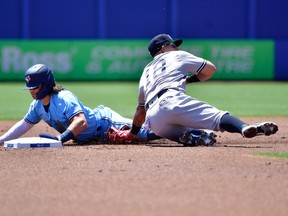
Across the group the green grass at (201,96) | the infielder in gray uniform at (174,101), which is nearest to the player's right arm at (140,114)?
the infielder in gray uniform at (174,101)

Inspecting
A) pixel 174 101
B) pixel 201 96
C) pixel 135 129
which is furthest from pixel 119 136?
pixel 201 96

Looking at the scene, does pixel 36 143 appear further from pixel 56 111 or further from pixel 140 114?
pixel 140 114

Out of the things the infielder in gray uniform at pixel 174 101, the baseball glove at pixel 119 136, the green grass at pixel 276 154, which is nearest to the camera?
the green grass at pixel 276 154

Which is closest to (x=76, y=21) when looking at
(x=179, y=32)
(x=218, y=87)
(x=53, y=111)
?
(x=179, y=32)

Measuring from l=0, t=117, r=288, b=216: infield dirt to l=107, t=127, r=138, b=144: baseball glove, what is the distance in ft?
1.07

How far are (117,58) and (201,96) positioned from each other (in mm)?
7062

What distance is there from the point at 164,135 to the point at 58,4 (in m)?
27.0

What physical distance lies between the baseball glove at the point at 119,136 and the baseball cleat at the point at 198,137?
88cm

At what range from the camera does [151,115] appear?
9.38 m

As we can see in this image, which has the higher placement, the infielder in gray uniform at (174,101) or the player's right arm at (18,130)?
the infielder in gray uniform at (174,101)

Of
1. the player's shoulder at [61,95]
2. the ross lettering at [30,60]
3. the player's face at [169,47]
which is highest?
the player's face at [169,47]

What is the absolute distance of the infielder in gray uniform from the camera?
9.16 m

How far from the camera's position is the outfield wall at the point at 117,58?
86.8ft

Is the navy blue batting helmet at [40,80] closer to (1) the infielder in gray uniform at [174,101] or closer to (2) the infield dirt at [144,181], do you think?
(2) the infield dirt at [144,181]
